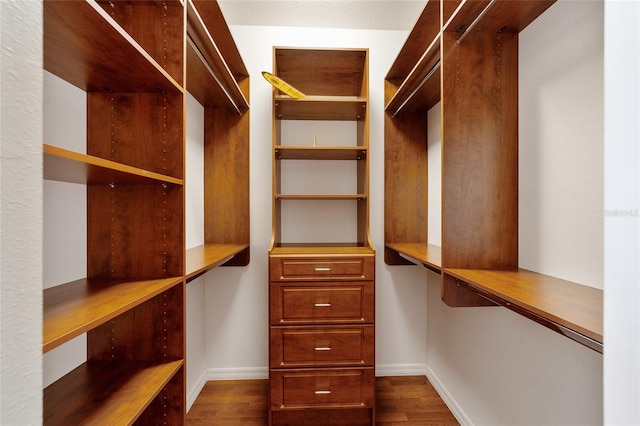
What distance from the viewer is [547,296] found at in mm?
860

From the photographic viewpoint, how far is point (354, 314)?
1809mm

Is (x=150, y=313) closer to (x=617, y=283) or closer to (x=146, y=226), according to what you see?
(x=146, y=226)

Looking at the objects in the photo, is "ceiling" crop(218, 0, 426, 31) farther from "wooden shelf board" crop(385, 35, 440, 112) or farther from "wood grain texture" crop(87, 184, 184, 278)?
"wood grain texture" crop(87, 184, 184, 278)

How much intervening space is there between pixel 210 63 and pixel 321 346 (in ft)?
5.40

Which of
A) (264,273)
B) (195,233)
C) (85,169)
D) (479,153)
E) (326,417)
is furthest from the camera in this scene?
(264,273)

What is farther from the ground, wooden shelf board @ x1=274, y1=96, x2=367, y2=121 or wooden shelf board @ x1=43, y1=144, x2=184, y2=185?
wooden shelf board @ x1=274, y1=96, x2=367, y2=121

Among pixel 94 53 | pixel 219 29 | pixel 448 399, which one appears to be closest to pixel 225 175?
pixel 219 29

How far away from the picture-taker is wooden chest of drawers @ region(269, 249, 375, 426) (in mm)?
1781

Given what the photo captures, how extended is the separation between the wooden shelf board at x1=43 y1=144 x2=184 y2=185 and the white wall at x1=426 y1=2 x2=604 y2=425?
134 cm

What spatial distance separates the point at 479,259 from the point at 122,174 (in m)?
1.29

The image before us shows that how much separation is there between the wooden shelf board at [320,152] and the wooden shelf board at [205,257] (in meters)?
0.70

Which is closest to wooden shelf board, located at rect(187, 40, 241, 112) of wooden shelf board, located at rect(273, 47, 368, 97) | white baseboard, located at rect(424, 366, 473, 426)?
wooden shelf board, located at rect(273, 47, 368, 97)

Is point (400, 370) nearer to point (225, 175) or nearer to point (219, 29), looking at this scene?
point (225, 175)
